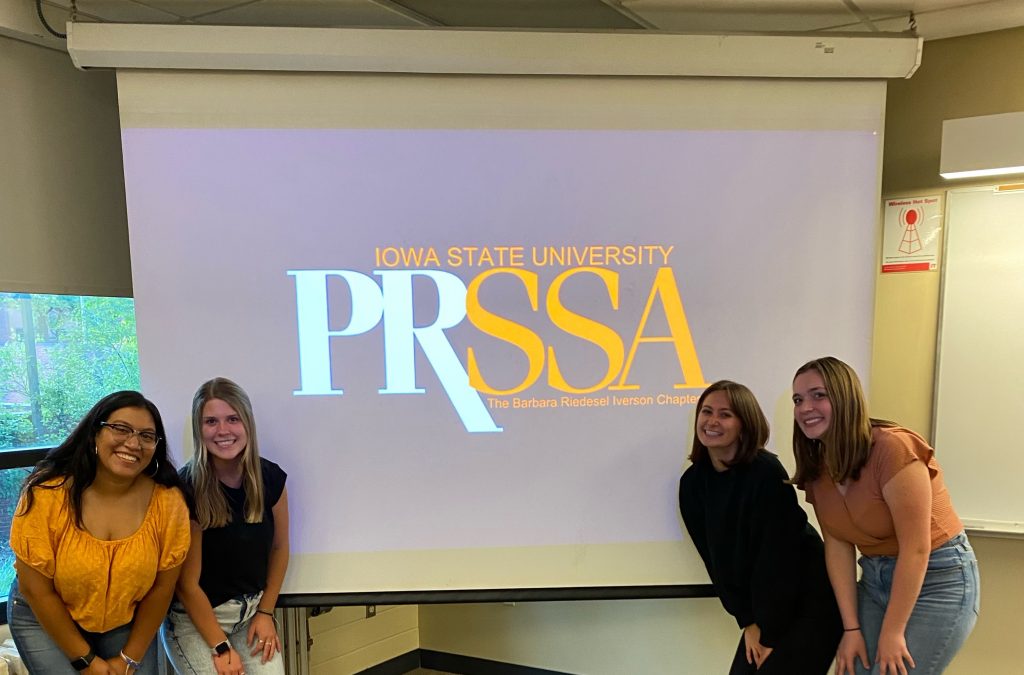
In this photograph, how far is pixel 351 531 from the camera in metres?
1.95

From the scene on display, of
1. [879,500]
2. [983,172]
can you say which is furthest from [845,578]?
[983,172]

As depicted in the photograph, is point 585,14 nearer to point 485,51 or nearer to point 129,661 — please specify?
point 485,51

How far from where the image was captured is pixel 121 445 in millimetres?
1565

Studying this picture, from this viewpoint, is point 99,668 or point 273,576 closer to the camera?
point 99,668

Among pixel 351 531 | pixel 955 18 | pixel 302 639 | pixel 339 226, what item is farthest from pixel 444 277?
pixel 955 18

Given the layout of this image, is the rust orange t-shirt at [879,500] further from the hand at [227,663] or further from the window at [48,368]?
the window at [48,368]

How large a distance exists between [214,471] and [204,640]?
503 millimetres

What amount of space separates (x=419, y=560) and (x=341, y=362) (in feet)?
2.28

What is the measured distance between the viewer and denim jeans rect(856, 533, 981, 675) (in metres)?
1.56

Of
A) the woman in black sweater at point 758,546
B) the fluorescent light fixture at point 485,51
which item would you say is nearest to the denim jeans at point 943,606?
the woman in black sweater at point 758,546

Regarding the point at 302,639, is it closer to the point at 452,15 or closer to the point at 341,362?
the point at 341,362

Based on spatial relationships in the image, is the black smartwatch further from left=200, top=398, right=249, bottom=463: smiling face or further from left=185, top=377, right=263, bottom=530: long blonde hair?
left=200, top=398, right=249, bottom=463: smiling face

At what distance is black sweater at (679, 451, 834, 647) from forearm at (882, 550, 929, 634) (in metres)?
0.18

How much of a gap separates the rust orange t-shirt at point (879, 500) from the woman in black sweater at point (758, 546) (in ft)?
0.44
